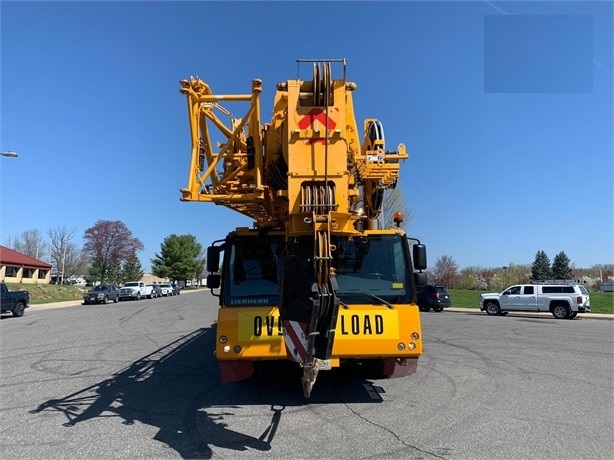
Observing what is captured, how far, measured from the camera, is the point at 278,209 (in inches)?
246

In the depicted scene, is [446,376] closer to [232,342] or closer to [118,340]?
[232,342]

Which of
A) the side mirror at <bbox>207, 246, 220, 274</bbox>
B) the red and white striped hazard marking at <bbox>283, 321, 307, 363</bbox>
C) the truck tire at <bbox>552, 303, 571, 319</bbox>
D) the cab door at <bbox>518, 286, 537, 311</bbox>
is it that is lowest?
the truck tire at <bbox>552, 303, 571, 319</bbox>

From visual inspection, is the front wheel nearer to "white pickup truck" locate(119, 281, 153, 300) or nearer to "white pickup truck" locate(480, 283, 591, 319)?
"white pickup truck" locate(480, 283, 591, 319)

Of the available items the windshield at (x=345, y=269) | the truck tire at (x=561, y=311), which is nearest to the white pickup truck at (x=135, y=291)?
the truck tire at (x=561, y=311)

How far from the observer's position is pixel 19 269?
54.6 metres

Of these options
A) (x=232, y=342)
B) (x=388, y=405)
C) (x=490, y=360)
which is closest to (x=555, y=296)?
(x=490, y=360)

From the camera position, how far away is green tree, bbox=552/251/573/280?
69.3m

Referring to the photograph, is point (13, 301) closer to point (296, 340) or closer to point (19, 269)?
point (296, 340)

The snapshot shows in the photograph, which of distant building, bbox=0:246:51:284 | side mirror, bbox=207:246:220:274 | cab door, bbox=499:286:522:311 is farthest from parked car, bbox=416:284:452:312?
distant building, bbox=0:246:51:284

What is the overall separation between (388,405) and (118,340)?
9282 mm

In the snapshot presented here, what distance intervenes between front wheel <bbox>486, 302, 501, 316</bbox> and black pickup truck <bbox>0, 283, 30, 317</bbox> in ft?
84.2

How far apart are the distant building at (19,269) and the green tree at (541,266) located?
7181 centimetres

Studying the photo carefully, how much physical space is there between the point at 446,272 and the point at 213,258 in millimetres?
62593

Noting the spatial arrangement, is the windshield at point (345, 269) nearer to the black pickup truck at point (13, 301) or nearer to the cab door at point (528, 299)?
the cab door at point (528, 299)
